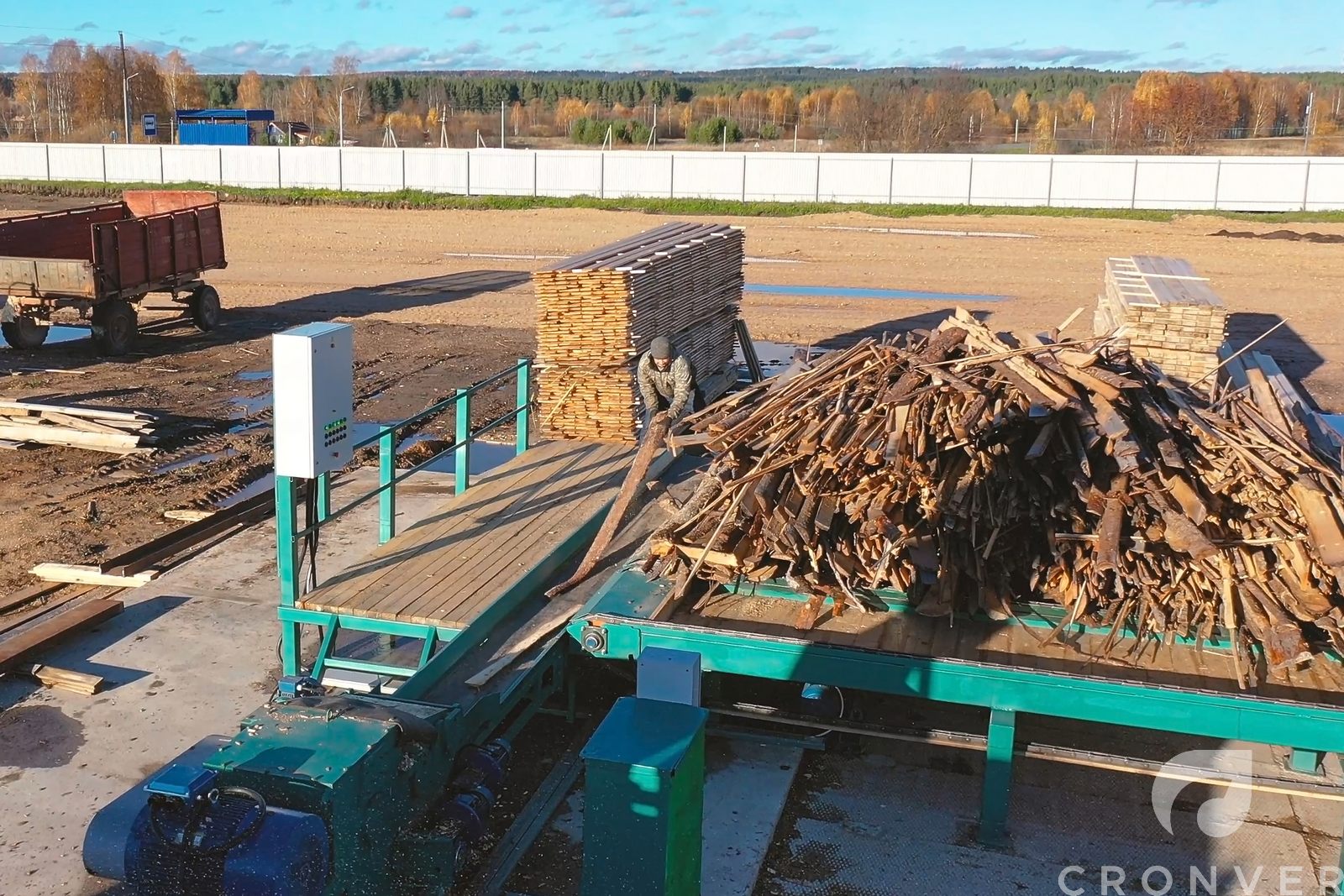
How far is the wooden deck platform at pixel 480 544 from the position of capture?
8117mm

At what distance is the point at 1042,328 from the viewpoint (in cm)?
2183

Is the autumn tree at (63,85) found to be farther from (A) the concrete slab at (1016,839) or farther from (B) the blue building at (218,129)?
(A) the concrete slab at (1016,839)

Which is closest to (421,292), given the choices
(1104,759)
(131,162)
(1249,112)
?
(1104,759)

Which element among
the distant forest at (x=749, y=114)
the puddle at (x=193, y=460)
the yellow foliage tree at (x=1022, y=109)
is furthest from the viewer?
the yellow foliage tree at (x=1022, y=109)

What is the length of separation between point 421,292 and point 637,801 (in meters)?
22.2

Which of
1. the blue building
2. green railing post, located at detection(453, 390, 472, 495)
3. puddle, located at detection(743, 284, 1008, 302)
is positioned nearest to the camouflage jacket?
green railing post, located at detection(453, 390, 472, 495)

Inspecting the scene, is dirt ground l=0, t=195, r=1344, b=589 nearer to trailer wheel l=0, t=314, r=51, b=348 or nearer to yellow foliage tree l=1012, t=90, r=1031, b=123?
trailer wheel l=0, t=314, r=51, b=348

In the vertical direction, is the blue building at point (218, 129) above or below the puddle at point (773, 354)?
above

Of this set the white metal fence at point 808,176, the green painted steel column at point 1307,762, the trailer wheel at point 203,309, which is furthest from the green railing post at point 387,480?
the white metal fence at point 808,176

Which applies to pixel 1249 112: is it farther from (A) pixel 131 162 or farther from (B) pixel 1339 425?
(B) pixel 1339 425

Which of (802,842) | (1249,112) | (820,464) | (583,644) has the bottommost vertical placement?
(802,842)

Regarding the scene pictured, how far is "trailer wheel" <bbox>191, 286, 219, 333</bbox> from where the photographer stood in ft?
70.6

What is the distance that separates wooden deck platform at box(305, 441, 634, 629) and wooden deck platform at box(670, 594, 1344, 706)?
1.58 m

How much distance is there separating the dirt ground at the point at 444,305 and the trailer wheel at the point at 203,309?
33 centimetres
